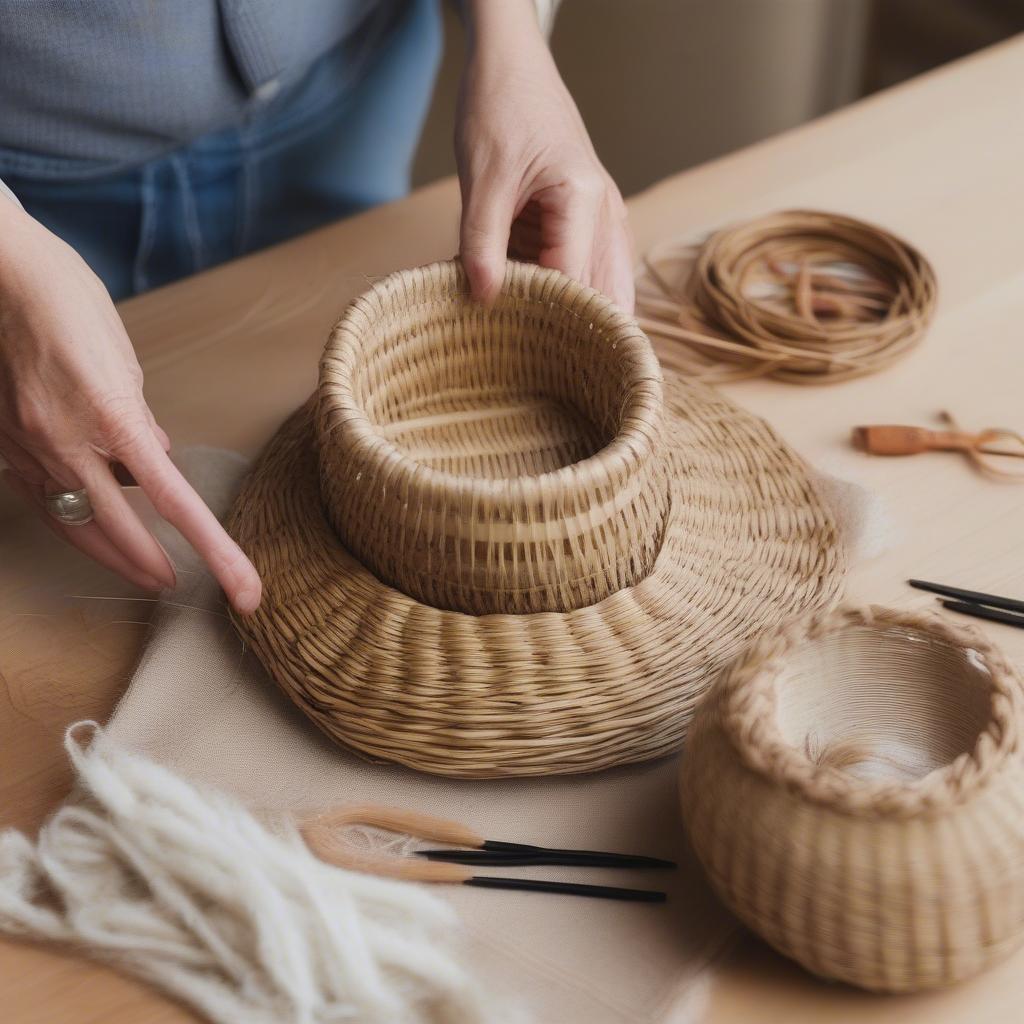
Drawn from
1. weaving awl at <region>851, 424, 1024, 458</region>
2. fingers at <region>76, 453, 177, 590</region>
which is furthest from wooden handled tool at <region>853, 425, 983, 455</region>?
fingers at <region>76, 453, 177, 590</region>

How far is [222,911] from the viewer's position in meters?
0.53

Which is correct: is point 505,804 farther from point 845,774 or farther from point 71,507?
point 71,507

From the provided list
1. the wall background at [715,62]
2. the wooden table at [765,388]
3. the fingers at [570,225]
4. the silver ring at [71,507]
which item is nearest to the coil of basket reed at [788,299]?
the wooden table at [765,388]

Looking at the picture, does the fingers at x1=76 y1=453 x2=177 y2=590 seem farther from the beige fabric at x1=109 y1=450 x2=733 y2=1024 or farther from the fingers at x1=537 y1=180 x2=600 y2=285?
the fingers at x1=537 y1=180 x2=600 y2=285

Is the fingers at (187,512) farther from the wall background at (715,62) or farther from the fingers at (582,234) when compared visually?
the wall background at (715,62)

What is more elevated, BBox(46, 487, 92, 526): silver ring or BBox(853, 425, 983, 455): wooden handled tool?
BBox(46, 487, 92, 526): silver ring

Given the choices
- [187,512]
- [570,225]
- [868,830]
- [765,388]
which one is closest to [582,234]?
[570,225]

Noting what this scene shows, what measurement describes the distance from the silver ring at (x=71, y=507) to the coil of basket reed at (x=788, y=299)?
409 mm

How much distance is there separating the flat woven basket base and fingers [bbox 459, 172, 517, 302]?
0.15 meters

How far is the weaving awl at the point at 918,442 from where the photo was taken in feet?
2.60

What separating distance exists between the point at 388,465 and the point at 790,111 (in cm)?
171

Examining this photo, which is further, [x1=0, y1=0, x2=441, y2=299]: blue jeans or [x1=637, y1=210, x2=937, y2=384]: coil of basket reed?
[x1=0, y1=0, x2=441, y2=299]: blue jeans

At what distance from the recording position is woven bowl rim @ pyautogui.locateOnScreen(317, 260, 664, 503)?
586 millimetres

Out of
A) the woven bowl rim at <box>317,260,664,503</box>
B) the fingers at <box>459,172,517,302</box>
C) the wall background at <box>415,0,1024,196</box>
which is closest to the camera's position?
the woven bowl rim at <box>317,260,664,503</box>
